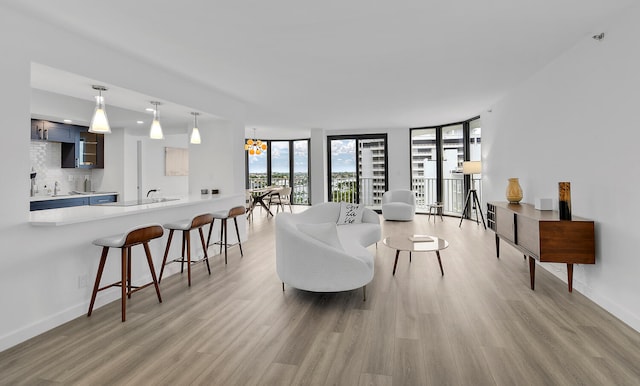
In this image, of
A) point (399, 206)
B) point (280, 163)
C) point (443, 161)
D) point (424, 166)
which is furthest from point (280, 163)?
point (443, 161)

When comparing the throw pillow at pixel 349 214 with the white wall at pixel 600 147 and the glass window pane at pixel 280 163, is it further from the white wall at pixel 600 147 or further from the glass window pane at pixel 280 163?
the glass window pane at pixel 280 163

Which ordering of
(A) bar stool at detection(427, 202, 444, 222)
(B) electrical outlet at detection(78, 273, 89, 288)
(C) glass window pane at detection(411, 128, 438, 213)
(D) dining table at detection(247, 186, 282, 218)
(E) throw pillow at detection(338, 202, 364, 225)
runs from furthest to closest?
1. (C) glass window pane at detection(411, 128, 438, 213)
2. (D) dining table at detection(247, 186, 282, 218)
3. (A) bar stool at detection(427, 202, 444, 222)
4. (E) throw pillow at detection(338, 202, 364, 225)
5. (B) electrical outlet at detection(78, 273, 89, 288)

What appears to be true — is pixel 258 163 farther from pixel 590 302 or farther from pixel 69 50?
pixel 590 302

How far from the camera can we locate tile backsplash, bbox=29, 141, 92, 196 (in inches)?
215

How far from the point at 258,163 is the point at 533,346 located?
35.0ft

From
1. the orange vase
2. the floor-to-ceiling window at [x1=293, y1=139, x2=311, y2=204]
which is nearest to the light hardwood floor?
the orange vase

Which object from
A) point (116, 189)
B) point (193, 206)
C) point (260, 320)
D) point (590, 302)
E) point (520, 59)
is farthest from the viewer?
point (116, 189)

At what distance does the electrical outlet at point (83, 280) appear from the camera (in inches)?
117

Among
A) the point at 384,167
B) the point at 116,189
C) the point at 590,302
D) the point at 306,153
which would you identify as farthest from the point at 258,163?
the point at 590,302

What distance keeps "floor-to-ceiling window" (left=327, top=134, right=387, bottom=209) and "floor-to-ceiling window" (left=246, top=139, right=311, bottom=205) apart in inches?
69.5

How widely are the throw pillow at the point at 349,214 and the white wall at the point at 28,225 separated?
2943mm

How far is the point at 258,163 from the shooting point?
475 inches

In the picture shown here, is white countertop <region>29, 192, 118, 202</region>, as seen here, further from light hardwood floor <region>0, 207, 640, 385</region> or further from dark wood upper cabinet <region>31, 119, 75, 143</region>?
light hardwood floor <region>0, 207, 640, 385</region>

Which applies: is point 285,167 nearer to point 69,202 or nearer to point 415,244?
point 69,202
